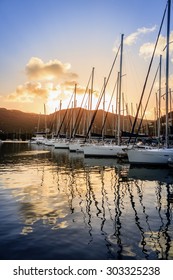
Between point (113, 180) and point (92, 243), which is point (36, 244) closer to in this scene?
point (92, 243)

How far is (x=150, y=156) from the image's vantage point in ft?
100

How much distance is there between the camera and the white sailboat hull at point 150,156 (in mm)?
30031

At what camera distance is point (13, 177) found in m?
22.5

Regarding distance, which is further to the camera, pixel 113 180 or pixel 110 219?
pixel 113 180

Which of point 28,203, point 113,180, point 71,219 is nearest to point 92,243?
point 71,219

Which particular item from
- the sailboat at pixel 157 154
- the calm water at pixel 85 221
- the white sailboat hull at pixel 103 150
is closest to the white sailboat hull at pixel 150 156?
the sailboat at pixel 157 154

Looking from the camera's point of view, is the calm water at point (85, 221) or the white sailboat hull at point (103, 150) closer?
the calm water at point (85, 221)

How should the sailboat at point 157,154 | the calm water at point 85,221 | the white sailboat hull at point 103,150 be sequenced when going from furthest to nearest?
the white sailboat hull at point 103,150
the sailboat at point 157,154
the calm water at point 85,221

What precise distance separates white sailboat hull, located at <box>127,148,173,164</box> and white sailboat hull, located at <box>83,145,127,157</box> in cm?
891

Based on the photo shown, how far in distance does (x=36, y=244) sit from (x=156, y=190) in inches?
434

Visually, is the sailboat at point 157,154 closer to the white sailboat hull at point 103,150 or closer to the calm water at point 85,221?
the white sailboat hull at point 103,150

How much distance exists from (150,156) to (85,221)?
20.7 metres

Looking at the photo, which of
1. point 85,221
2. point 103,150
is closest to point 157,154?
point 103,150

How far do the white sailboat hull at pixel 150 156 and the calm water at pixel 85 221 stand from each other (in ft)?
36.7
